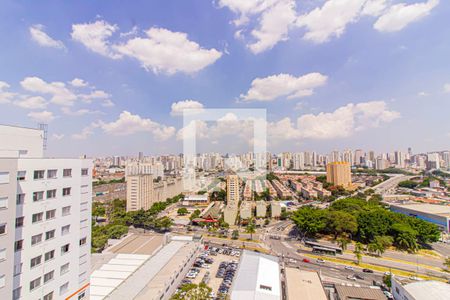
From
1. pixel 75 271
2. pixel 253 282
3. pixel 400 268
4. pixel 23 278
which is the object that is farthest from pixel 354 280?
pixel 23 278

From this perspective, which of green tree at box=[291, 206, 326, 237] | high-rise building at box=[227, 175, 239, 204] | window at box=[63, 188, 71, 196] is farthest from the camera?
high-rise building at box=[227, 175, 239, 204]

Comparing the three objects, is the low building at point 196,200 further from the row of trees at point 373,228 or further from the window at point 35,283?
the window at point 35,283

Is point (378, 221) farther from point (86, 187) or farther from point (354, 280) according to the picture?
point (86, 187)

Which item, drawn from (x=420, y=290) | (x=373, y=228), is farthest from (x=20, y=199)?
(x=373, y=228)

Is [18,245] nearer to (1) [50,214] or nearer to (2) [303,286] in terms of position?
(1) [50,214]

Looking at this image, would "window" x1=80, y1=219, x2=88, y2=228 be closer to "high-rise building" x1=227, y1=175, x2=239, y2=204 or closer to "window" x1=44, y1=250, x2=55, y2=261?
"window" x1=44, y1=250, x2=55, y2=261

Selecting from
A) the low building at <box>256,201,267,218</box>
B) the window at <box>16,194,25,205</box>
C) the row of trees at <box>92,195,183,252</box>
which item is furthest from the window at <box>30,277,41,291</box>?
the low building at <box>256,201,267,218</box>
